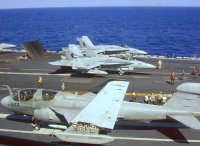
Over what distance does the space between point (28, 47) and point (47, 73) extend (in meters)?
→ 17.2

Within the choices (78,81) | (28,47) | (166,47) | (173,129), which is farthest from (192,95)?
(166,47)

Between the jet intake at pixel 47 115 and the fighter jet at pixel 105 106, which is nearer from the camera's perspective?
the fighter jet at pixel 105 106

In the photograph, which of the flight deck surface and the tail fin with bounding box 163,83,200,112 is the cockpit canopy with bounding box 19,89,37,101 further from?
the tail fin with bounding box 163,83,200,112

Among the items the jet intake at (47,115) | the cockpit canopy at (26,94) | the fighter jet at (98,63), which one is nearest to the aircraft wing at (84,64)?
the fighter jet at (98,63)

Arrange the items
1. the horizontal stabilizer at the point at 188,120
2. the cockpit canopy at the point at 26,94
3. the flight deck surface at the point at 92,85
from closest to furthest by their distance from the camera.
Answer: the horizontal stabilizer at the point at 188,120
the flight deck surface at the point at 92,85
the cockpit canopy at the point at 26,94

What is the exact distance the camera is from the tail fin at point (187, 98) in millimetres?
20750

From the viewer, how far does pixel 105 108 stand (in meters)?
19.0

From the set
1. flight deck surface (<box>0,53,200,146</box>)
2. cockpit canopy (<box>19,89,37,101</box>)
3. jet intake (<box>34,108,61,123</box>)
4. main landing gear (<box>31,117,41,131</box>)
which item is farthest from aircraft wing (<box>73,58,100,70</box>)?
jet intake (<box>34,108,61,123</box>)

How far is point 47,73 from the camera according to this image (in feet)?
160

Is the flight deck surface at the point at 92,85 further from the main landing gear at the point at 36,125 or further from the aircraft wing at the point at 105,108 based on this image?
the aircraft wing at the point at 105,108

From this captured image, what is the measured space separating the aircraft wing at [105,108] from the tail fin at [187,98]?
13.3 feet

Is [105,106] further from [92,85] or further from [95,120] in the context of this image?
[92,85]

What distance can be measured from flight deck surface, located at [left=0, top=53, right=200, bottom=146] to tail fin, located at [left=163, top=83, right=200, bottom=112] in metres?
2.61

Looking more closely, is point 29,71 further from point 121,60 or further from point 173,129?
point 173,129
